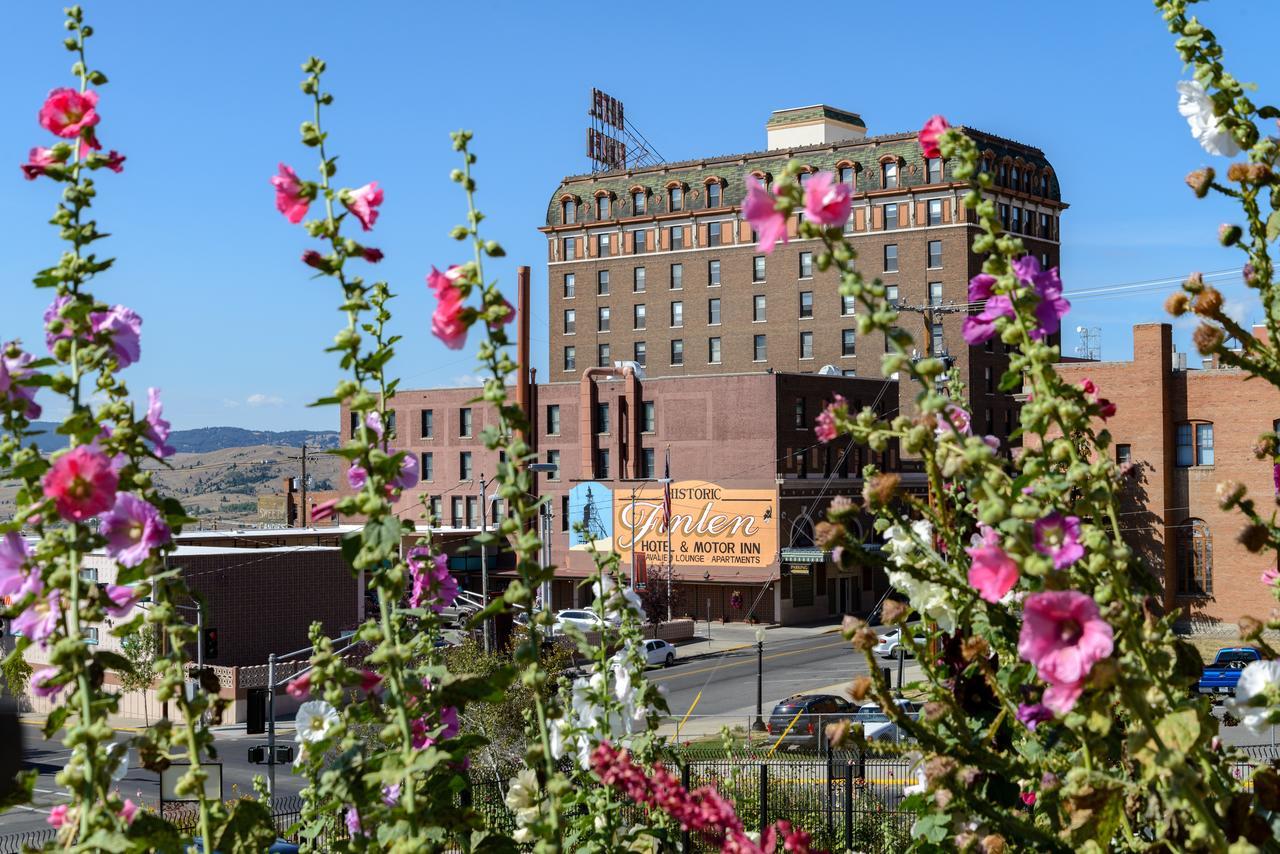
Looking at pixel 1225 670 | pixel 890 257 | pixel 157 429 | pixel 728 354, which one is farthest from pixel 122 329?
pixel 728 354

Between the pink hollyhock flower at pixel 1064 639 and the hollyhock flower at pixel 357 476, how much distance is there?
1806mm

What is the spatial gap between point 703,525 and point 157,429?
2408 inches

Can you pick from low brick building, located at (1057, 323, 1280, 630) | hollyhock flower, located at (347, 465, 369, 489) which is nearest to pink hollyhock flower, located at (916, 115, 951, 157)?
hollyhock flower, located at (347, 465, 369, 489)

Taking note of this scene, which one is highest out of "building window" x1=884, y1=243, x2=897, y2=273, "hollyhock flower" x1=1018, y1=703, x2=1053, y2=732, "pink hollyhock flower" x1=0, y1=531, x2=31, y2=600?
"building window" x1=884, y1=243, x2=897, y2=273

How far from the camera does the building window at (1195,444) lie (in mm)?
52500

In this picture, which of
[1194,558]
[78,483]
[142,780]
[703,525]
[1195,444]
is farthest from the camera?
[703,525]

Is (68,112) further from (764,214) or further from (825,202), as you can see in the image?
(825,202)

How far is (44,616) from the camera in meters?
3.33

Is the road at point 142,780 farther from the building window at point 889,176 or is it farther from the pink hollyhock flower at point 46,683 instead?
the building window at point 889,176

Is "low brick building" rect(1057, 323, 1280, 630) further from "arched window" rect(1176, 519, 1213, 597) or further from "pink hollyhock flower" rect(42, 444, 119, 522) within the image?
"pink hollyhock flower" rect(42, 444, 119, 522)

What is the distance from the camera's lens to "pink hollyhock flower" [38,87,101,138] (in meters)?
3.67

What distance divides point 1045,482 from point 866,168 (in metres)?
78.7

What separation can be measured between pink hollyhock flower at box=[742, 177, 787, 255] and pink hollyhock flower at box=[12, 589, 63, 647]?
1.88 meters

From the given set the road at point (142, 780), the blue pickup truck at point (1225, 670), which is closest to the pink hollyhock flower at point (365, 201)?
the road at point (142, 780)
